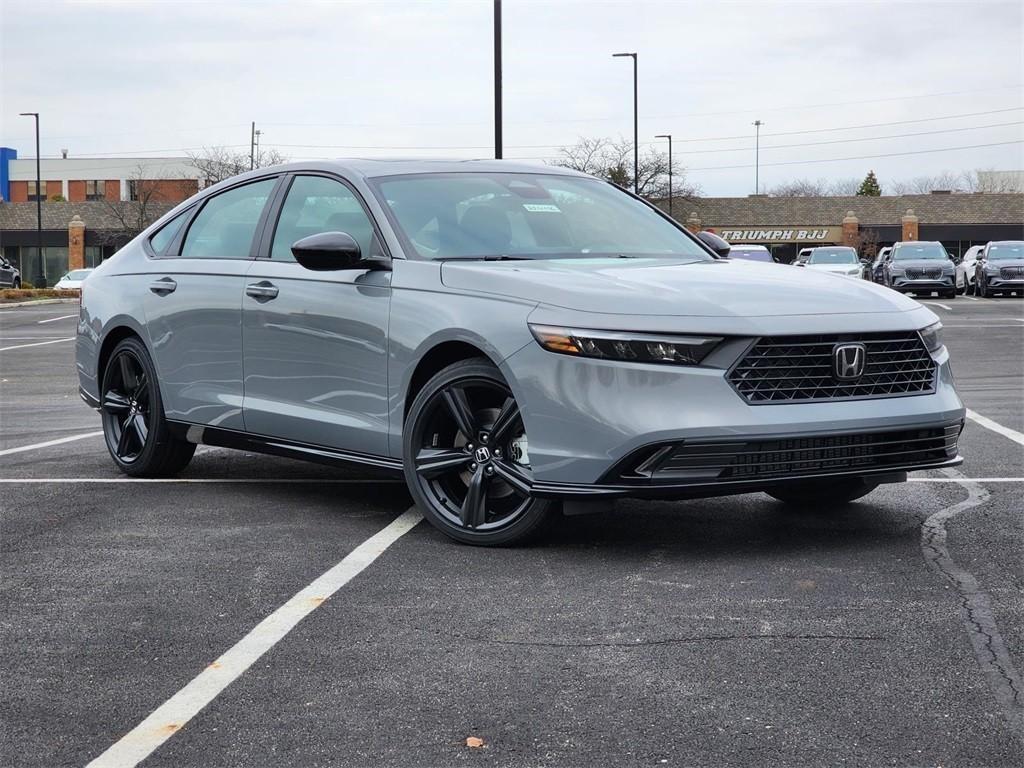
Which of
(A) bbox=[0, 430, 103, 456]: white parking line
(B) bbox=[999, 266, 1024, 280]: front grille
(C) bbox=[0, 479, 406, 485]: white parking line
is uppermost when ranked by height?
(B) bbox=[999, 266, 1024, 280]: front grille

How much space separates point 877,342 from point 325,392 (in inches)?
97.3

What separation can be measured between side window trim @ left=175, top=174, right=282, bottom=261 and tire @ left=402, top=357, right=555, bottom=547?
1.69m

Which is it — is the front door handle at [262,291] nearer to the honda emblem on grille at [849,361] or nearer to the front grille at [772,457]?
the front grille at [772,457]

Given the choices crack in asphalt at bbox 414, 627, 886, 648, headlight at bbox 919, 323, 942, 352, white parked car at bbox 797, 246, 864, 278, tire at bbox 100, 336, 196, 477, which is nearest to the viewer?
crack in asphalt at bbox 414, 627, 886, 648

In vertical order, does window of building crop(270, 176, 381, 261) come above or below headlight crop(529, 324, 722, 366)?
above

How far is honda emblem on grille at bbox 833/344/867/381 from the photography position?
5.75 m

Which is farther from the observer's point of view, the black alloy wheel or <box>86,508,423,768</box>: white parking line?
the black alloy wheel

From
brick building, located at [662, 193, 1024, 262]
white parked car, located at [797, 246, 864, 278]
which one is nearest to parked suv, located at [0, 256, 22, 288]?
white parked car, located at [797, 246, 864, 278]

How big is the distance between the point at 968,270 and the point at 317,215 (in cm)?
3926

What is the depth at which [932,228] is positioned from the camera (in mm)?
80438

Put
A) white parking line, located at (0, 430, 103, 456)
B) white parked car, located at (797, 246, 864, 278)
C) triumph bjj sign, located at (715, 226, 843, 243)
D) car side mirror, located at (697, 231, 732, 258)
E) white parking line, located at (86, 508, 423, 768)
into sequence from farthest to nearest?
1. triumph bjj sign, located at (715, 226, 843, 243)
2. white parked car, located at (797, 246, 864, 278)
3. white parking line, located at (0, 430, 103, 456)
4. car side mirror, located at (697, 231, 732, 258)
5. white parking line, located at (86, 508, 423, 768)

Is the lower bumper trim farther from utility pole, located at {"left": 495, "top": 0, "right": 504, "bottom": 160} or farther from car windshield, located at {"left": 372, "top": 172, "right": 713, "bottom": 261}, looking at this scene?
utility pole, located at {"left": 495, "top": 0, "right": 504, "bottom": 160}

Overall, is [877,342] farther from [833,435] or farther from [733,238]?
[733,238]

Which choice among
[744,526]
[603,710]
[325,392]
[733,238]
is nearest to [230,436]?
[325,392]
